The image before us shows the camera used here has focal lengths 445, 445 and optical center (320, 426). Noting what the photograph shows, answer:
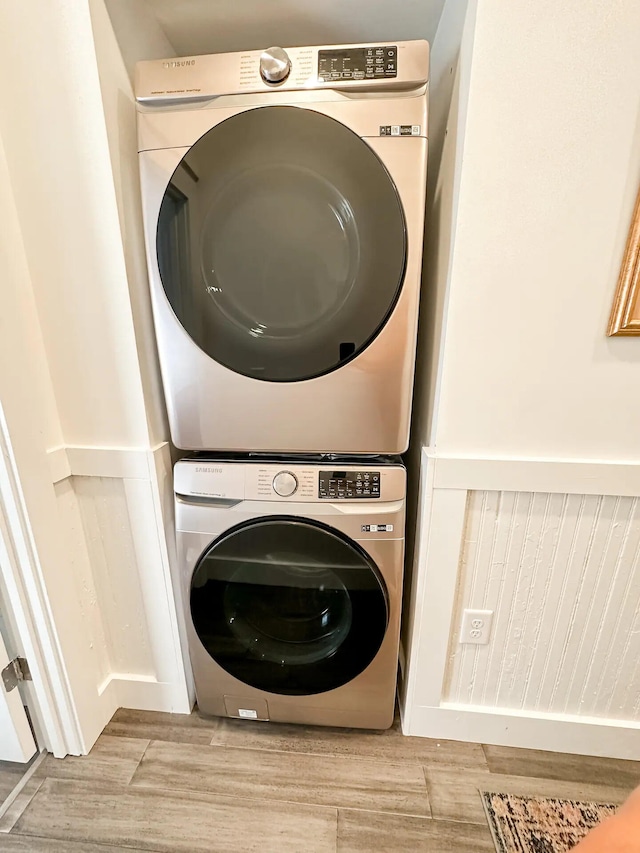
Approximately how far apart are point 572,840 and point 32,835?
135 centimetres

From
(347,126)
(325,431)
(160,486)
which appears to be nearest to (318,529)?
(325,431)

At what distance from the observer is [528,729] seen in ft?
4.29

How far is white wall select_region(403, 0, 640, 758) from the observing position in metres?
0.88

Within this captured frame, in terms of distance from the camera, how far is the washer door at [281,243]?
96cm

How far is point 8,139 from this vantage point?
1.01m

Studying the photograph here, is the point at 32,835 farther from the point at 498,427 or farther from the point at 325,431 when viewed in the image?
the point at 498,427

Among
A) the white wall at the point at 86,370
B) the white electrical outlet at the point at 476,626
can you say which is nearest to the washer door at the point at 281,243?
the white wall at the point at 86,370

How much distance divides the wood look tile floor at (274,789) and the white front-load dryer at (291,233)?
36.8 inches

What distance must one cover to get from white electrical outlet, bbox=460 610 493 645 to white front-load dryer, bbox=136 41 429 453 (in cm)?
53

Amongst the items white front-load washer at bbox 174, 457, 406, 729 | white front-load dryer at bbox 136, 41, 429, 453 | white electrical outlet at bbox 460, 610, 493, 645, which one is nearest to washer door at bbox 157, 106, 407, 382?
white front-load dryer at bbox 136, 41, 429, 453

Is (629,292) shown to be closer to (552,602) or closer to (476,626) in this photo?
(552,602)

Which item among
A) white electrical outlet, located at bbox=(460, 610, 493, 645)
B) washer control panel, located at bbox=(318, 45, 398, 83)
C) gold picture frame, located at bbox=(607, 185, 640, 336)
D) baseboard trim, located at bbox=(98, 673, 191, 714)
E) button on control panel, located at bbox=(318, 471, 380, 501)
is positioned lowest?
baseboard trim, located at bbox=(98, 673, 191, 714)

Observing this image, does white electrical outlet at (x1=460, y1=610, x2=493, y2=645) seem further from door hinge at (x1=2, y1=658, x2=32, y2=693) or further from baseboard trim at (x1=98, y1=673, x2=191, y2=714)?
door hinge at (x1=2, y1=658, x2=32, y2=693)

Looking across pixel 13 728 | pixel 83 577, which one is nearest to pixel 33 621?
pixel 83 577
